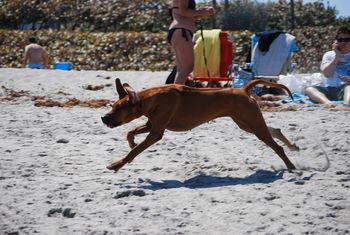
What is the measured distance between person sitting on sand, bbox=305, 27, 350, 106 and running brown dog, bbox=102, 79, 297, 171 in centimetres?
387

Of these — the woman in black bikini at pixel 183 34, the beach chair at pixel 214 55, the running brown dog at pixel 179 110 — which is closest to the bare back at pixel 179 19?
the woman in black bikini at pixel 183 34

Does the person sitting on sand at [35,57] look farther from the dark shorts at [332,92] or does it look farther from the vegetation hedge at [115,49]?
the dark shorts at [332,92]

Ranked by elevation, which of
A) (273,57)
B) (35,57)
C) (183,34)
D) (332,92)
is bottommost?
(35,57)

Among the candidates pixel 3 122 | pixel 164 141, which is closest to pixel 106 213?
pixel 164 141

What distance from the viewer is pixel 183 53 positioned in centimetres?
655

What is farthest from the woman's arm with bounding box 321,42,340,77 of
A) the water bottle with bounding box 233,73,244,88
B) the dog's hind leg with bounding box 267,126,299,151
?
the dog's hind leg with bounding box 267,126,299,151

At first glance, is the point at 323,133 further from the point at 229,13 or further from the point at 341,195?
the point at 229,13

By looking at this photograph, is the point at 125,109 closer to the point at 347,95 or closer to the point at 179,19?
the point at 179,19

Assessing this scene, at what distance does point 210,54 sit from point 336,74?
3410mm

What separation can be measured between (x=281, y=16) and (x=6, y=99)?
14.4 m

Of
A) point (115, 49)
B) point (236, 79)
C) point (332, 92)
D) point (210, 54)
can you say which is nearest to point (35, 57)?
point (115, 49)

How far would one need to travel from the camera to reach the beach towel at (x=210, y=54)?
11695 mm

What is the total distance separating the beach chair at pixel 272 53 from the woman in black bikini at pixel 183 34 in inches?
202

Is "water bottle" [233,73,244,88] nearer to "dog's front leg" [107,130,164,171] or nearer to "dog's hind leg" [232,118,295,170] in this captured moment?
"dog's hind leg" [232,118,295,170]
